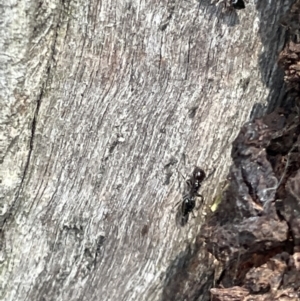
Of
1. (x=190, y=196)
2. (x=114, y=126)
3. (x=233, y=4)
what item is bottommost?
(x=190, y=196)

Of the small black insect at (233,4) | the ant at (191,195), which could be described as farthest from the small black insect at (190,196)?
the small black insect at (233,4)

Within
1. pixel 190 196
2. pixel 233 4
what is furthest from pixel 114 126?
pixel 233 4

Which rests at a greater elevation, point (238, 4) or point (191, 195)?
point (238, 4)

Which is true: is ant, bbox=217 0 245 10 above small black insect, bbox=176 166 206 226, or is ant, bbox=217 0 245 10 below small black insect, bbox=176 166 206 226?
above

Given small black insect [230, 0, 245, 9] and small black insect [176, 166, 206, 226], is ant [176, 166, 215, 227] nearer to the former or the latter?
small black insect [176, 166, 206, 226]

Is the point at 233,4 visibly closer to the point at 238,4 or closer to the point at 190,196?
the point at 238,4

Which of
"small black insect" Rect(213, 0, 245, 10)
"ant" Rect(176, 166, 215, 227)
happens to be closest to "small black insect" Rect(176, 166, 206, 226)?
"ant" Rect(176, 166, 215, 227)

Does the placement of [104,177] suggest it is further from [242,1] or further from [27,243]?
[242,1]
